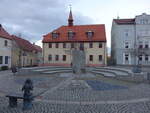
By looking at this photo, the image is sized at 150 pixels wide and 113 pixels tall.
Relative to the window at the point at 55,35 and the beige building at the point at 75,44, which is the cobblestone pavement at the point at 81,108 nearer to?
the beige building at the point at 75,44

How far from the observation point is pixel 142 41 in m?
31.7

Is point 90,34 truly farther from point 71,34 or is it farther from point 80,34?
point 71,34

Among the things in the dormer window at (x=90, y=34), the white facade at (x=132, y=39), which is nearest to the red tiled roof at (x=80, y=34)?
the dormer window at (x=90, y=34)

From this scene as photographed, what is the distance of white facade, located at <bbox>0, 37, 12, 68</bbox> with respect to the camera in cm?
2709

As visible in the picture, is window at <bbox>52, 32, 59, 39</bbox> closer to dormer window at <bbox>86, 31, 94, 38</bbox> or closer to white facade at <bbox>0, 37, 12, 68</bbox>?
dormer window at <bbox>86, 31, 94, 38</bbox>

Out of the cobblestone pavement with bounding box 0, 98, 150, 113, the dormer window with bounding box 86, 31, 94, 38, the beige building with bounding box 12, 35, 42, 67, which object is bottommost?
the cobblestone pavement with bounding box 0, 98, 150, 113

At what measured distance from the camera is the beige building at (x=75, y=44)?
101ft

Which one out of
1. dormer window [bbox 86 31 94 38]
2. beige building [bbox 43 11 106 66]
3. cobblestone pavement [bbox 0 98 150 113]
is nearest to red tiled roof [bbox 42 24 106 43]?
beige building [bbox 43 11 106 66]

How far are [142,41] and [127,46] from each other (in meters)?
3.30

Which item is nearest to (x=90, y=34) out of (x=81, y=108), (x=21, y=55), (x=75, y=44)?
(x=75, y=44)

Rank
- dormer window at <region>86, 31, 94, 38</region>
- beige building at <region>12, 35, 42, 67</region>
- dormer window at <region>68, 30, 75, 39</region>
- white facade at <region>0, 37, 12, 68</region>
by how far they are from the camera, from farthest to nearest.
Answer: dormer window at <region>68, 30, 75, 39</region> → beige building at <region>12, 35, 42, 67</region> → dormer window at <region>86, 31, 94, 38</region> → white facade at <region>0, 37, 12, 68</region>

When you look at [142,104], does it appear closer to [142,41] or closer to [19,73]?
[19,73]

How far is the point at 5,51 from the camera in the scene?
93.2 ft

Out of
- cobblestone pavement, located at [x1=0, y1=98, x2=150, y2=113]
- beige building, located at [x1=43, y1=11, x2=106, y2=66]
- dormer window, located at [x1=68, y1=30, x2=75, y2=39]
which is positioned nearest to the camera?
cobblestone pavement, located at [x1=0, y1=98, x2=150, y2=113]
